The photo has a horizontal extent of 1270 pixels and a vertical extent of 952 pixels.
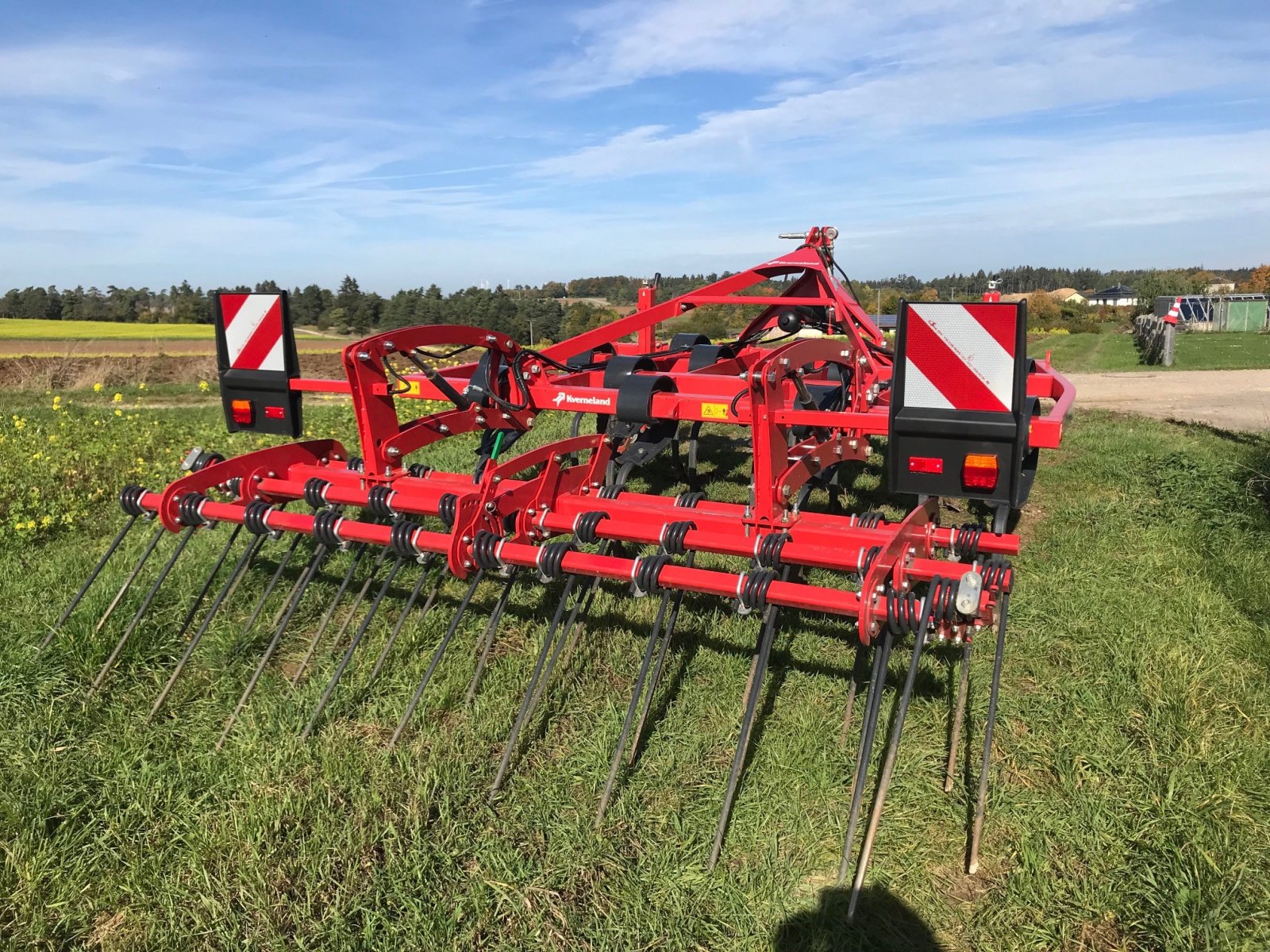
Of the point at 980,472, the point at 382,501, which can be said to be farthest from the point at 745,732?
the point at 382,501

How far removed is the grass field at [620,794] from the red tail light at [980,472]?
109cm

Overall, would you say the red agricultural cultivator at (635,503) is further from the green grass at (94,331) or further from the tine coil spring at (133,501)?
the green grass at (94,331)

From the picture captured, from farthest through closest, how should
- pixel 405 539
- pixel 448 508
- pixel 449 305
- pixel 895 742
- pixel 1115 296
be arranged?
pixel 1115 296, pixel 449 305, pixel 448 508, pixel 405 539, pixel 895 742

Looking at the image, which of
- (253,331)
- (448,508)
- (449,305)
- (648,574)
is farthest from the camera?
(449,305)

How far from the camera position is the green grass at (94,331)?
30766mm

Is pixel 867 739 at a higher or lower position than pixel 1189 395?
lower

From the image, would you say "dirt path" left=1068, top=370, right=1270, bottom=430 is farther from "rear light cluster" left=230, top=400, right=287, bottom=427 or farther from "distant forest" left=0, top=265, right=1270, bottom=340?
"rear light cluster" left=230, top=400, right=287, bottom=427

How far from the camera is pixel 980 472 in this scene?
272 centimetres

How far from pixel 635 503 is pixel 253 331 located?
2.04 m

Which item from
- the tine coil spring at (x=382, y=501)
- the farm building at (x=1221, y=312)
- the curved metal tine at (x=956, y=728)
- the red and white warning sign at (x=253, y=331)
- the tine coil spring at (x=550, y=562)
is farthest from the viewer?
the farm building at (x=1221, y=312)

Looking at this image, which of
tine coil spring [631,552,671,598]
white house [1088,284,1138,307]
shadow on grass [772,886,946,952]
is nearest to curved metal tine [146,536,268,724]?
tine coil spring [631,552,671,598]

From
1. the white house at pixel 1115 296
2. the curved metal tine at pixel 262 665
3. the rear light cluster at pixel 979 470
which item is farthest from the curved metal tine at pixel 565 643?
the white house at pixel 1115 296

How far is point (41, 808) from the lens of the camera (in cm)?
271

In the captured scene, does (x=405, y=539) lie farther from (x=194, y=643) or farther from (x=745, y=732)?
(x=745, y=732)
